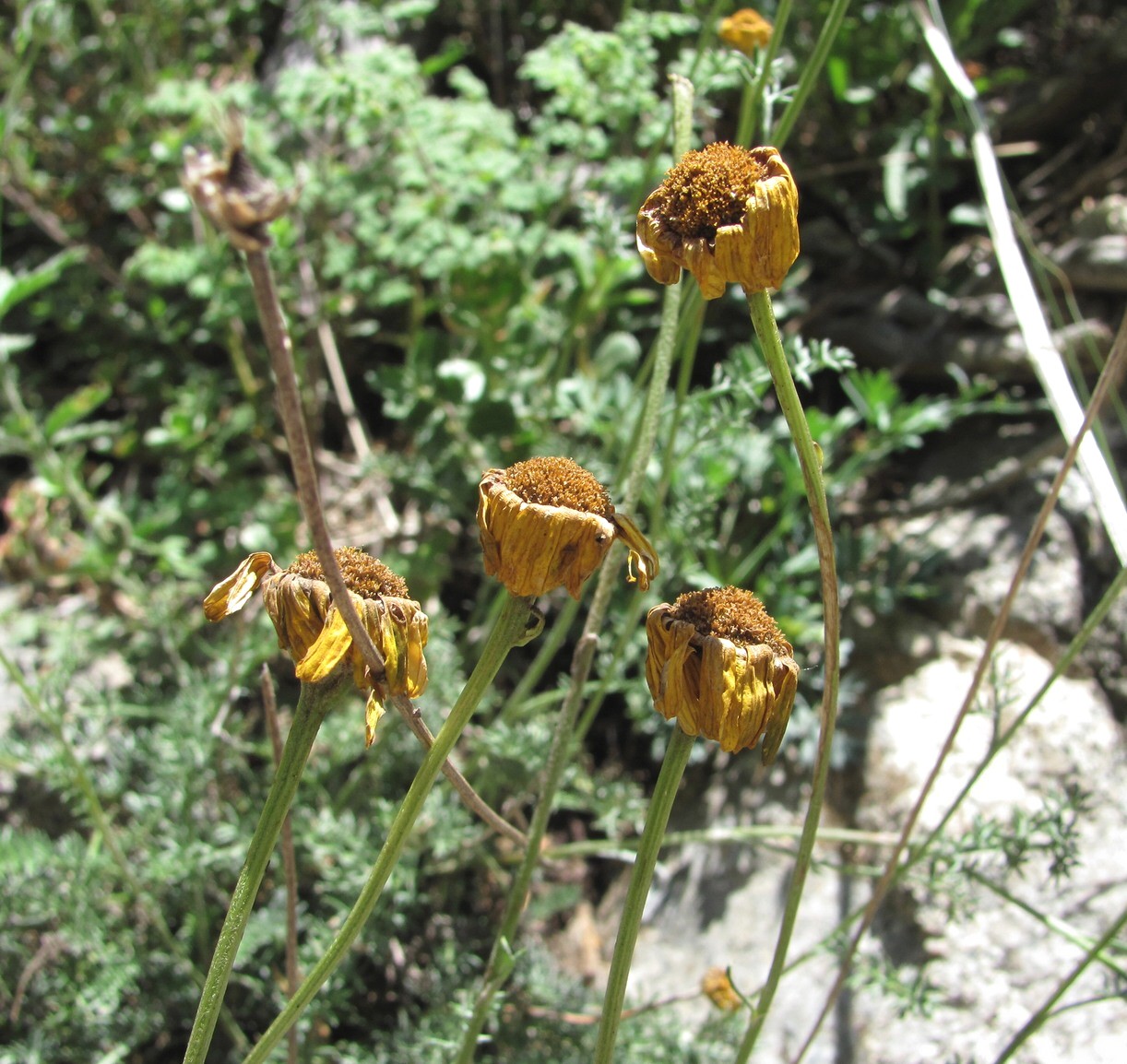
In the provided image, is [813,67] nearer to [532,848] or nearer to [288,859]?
[532,848]

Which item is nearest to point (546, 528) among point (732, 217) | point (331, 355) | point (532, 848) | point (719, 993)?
point (732, 217)

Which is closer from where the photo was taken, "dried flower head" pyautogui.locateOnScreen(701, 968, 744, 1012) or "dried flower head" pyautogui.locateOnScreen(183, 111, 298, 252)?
"dried flower head" pyautogui.locateOnScreen(183, 111, 298, 252)

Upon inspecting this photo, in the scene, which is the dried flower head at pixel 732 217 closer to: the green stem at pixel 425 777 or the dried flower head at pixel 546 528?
the dried flower head at pixel 546 528

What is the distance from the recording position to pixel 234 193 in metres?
0.53

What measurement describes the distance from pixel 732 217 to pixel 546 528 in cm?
29

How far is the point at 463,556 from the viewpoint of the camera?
2.61m

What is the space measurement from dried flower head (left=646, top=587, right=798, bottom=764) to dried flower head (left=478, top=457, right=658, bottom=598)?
6 cm

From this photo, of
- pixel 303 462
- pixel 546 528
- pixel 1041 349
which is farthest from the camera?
pixel 1041 349

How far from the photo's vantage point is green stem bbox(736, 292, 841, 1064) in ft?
2.64

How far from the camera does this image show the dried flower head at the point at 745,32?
58.3 inches

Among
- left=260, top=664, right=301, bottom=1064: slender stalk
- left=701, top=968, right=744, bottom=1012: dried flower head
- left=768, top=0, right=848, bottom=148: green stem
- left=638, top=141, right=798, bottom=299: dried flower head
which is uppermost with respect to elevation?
left=768, top=0, right=848, bottom=148: green stem

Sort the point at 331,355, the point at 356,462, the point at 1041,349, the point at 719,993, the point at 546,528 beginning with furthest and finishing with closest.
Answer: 1. the point at 356,462
2. the point at 331,355
3. the point at 719,993
4. the point at 1041,349
5. the point at 546,528

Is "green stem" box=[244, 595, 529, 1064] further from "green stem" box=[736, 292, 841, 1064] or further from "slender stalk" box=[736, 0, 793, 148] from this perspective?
"slender stalk" box=[736, 0, 793, 148]

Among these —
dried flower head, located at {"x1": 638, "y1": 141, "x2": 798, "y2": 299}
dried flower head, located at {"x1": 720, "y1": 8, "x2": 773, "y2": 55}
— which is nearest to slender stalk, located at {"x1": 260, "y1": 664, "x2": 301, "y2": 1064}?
dried flower head, located at {"x1": 638, "y1": 141, "x2": 798, "y2": 299}
